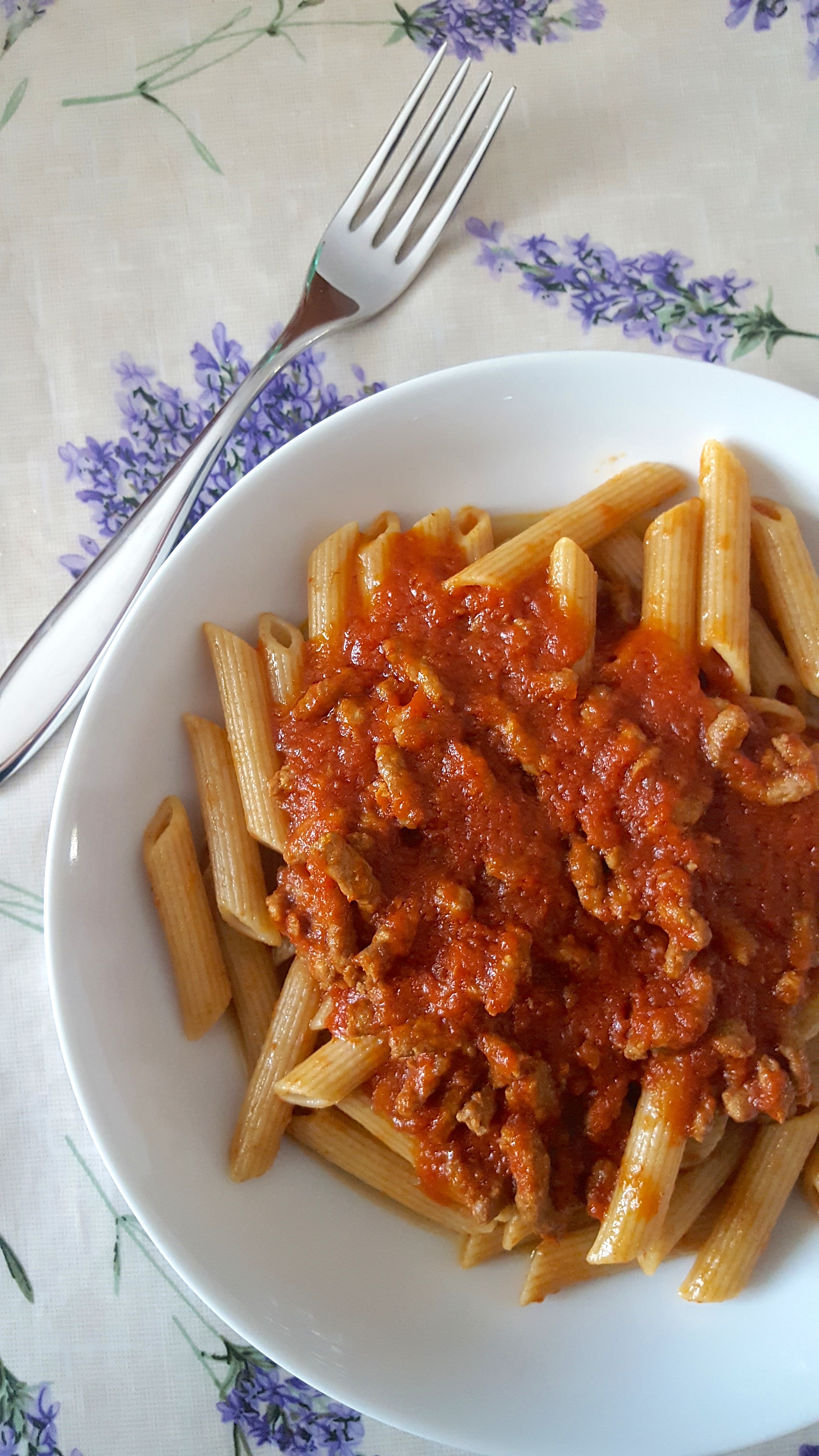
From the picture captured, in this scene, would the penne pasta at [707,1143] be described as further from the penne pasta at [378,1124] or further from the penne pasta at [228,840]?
the penne pasta at [228,840]

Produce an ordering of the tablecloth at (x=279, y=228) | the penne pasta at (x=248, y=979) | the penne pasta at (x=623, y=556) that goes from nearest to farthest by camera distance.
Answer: the penne pasta at (x=248, y=979) → the penne pasta at (x=623, y=556) → the tablecloth at (x=279, y=228)

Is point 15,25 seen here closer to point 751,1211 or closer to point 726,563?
point 726,563

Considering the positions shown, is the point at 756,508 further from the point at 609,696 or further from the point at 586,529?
the point at 609,696

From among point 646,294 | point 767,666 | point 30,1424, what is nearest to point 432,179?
point 646,294

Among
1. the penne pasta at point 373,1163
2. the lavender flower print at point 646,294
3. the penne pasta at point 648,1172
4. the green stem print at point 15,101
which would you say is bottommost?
the penne pasta at point 373,1163

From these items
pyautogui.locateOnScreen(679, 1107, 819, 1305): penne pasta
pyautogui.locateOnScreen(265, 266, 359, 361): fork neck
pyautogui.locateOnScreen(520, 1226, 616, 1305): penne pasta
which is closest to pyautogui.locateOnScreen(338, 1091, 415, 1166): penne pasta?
pyautogui.locateOnScreen(520, 1226, 616, 1305): penne pasta

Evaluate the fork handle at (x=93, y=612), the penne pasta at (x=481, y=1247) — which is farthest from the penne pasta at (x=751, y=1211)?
the fork handle at (x=93, y=612)

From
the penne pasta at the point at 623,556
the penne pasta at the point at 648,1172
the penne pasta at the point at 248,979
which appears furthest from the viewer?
the penne pasta at the point at 623,556
